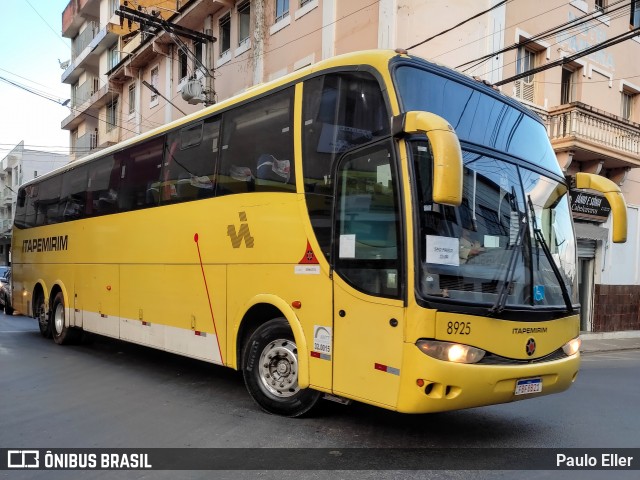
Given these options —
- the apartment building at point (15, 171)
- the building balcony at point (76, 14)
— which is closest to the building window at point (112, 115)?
the building balcony at point (76, 14)

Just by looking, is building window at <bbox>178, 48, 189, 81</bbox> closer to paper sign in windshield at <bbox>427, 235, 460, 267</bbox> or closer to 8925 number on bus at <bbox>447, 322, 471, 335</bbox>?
paper sign in windshield at <bbox>427, 235, 460, 267</bbox>

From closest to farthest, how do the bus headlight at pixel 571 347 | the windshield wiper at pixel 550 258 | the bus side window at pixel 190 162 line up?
the windshield wiper at pixel 550 258 → the bus headlight at pixel 571 347 → the bus side window at pixel 190 162

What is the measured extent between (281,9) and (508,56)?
7.27 meters

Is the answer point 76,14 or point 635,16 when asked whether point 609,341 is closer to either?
point 635,16

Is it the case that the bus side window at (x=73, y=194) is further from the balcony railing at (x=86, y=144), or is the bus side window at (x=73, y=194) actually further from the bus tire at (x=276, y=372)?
the balcony railing at (x=86, y=144)

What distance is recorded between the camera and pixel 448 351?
15.0 ft

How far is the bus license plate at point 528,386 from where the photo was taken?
16.2 feet

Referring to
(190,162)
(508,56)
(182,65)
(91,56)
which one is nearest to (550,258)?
(190,162)

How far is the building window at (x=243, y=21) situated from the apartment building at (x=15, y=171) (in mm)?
44001

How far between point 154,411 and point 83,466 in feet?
5.45

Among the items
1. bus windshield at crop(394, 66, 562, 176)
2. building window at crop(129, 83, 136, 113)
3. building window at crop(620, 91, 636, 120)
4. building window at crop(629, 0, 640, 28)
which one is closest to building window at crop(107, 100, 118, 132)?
building window at crop(129, 83, 136, 113)

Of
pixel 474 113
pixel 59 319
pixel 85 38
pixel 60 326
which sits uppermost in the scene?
pixel 85 38

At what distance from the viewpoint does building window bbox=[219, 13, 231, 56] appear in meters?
20.9

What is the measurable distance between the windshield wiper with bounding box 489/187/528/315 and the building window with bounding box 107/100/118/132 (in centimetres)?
2830
